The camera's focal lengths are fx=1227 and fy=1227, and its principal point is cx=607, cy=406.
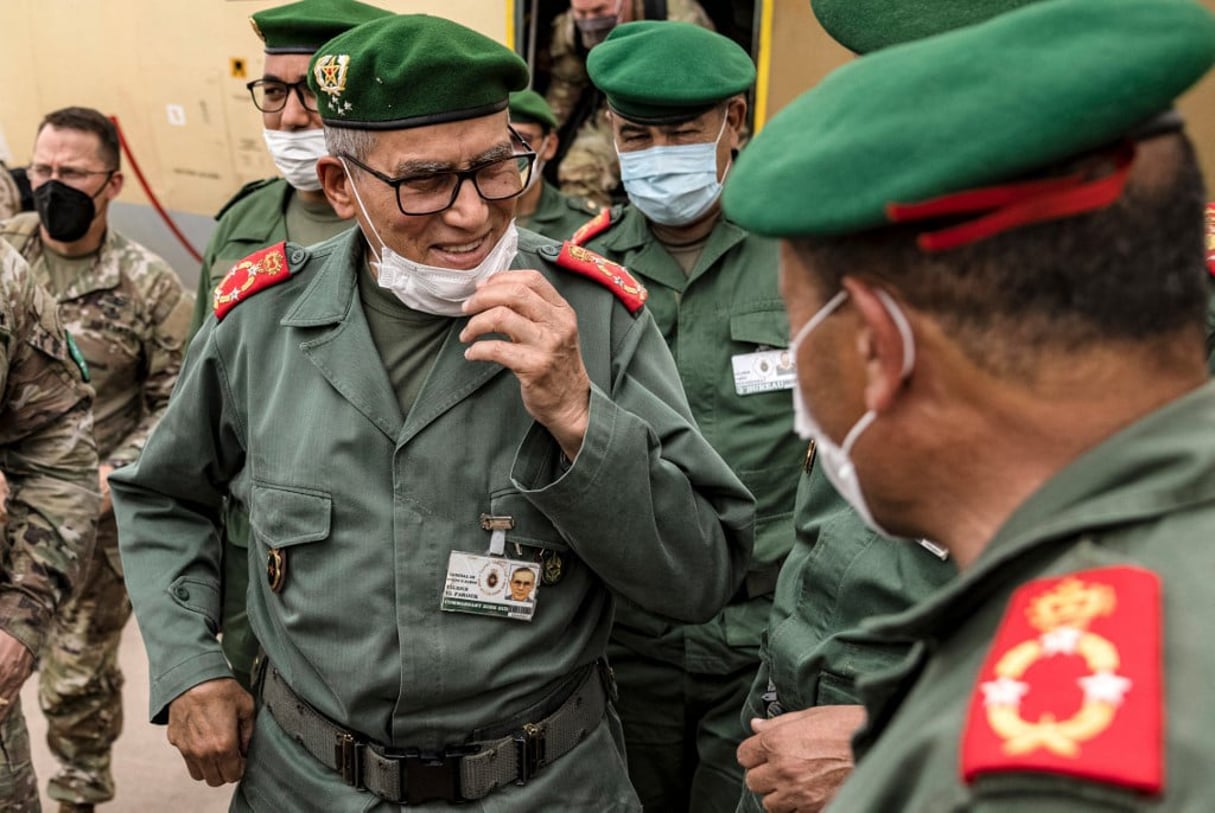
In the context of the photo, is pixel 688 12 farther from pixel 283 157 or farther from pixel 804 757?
pixel 804 757

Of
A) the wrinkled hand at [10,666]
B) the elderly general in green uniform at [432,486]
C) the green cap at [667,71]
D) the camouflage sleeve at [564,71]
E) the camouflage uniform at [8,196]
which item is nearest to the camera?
the elderly general in green uniform at [432,486]

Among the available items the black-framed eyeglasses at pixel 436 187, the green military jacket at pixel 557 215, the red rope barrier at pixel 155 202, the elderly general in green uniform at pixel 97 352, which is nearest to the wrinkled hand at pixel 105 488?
the elderly general in green uniform at pixel 97 352

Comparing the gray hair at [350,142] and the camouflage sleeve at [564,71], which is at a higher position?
the gray hair at [350,142]

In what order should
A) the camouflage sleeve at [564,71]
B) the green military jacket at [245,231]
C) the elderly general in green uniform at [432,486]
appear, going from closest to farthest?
the elderly general in green uniform at [432,486]
the green military jacket at [245,231]
the camouflage sleeve at [564,71]

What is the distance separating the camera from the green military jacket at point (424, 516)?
1.76 metres

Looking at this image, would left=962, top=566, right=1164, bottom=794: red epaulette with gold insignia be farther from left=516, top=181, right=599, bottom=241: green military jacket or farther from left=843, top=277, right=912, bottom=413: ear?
left=516, top=181, right=599, bottom=241: green military jacket

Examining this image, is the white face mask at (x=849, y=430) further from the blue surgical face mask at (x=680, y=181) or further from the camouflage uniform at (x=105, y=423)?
the camouflage uniform at (x=105, y=423)

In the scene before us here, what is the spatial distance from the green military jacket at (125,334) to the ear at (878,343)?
120 inches

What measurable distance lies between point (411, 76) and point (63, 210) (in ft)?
7.99

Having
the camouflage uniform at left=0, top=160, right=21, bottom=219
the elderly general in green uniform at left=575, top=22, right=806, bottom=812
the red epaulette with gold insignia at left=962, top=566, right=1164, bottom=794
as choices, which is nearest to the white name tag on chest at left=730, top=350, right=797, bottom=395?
the elderly general in green uniform at left=575, top=22, right=806, bottom=812

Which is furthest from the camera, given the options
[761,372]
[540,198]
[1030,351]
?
[540,198]

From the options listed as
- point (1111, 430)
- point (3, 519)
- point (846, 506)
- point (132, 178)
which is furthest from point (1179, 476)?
point (132, 178)

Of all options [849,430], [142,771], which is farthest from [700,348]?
[142,771]

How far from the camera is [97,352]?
3668 millimetres
